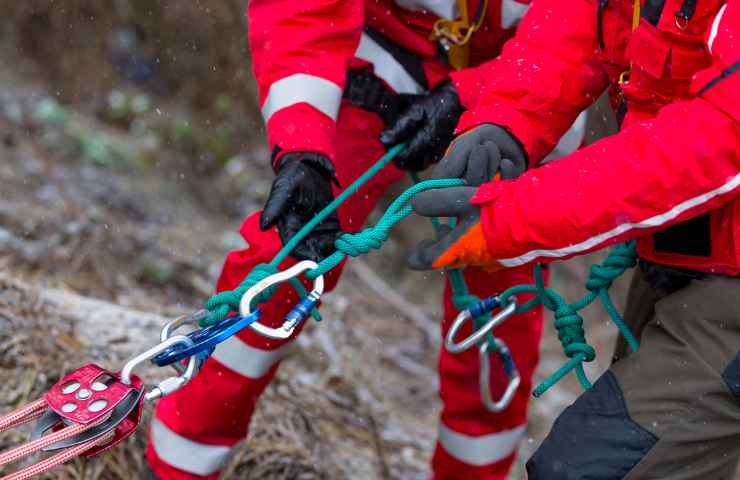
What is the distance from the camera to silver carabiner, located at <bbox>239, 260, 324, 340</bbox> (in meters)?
1.63

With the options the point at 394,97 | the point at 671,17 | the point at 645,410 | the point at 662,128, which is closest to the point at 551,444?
the point at 645,410

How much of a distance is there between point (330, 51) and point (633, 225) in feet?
2.93

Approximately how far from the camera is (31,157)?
4.43m

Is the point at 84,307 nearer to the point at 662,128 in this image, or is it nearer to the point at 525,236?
the point at 525,236

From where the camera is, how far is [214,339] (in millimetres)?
1600

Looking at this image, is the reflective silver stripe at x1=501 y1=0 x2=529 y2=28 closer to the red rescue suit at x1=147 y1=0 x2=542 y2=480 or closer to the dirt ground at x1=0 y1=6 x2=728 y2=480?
the red rescue suit at x1=147 y1=0 x2=542 y2=480

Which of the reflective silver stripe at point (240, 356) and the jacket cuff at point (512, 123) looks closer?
the jacket cuff at point (512, 123)

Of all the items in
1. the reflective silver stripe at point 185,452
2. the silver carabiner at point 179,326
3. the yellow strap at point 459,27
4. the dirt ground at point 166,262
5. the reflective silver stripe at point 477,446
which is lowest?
the dirt ground at point 166,262

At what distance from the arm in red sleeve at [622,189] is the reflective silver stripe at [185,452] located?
94cm

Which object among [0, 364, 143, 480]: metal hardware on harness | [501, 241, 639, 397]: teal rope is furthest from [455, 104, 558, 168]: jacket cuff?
[0, 364, 143, 480]: metal hardware on harness

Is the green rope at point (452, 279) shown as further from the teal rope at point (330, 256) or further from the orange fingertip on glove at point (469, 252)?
the orange fingertip on glove at point (469, 252)

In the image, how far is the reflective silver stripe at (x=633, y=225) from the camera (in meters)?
1.60

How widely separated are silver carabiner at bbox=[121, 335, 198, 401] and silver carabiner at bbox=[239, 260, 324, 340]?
12cm

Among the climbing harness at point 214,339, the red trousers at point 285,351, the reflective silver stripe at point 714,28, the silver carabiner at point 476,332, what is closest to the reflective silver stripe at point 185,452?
the red trousers at point 285,351
